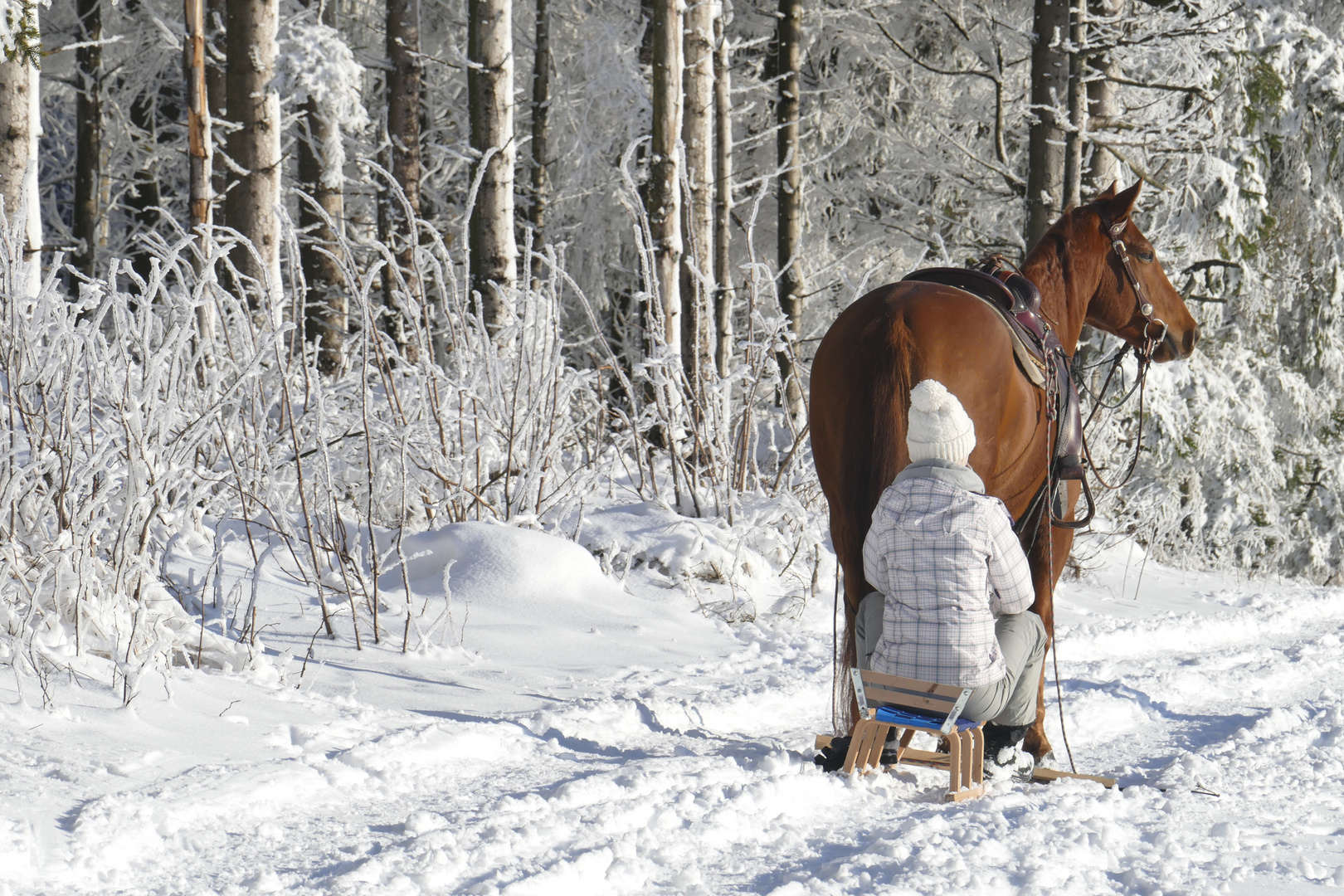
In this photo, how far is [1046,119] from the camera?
910 centimetres

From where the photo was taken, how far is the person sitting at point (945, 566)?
3.47m

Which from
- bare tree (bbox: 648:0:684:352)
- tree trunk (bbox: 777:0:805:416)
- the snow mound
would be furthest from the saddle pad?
tree trunk (bbox: 777:0:805:416)

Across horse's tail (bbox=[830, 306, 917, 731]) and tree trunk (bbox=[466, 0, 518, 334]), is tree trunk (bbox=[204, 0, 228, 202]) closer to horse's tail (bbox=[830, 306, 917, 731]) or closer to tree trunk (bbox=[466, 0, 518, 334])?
tree trunk (bbox=[466, 0, 518, 334])

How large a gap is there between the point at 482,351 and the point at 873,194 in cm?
1017

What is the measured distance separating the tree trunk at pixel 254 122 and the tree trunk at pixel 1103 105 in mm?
6112

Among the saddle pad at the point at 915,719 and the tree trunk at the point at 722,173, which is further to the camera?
the tree trunk at the point at 722,173

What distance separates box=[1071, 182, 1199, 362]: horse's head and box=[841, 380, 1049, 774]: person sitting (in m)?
1.62

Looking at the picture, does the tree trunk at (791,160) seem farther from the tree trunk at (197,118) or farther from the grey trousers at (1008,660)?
the grey trousers at (1008,660)

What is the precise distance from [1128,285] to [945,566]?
1.96 metres

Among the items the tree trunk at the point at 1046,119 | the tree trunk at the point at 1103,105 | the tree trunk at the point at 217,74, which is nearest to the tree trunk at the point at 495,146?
the tree trunk at the point at 217,74

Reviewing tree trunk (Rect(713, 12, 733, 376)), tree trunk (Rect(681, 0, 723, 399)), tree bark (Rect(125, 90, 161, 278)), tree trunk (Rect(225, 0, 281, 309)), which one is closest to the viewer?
tree trunk (Rect(225, 0, 281, 309))

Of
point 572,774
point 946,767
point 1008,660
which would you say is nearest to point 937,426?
point 1008,660

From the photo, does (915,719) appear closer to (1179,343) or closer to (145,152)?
(1179,343)

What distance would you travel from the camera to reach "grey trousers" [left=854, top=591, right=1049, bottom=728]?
3607 mm
